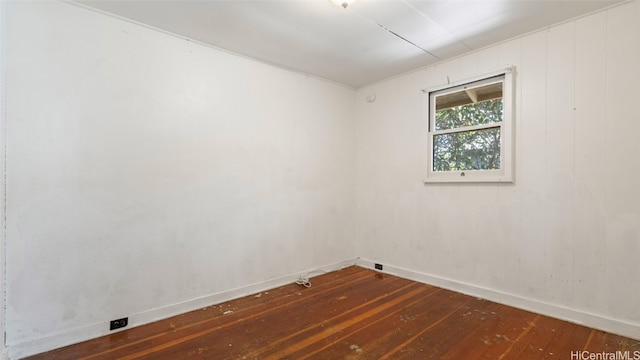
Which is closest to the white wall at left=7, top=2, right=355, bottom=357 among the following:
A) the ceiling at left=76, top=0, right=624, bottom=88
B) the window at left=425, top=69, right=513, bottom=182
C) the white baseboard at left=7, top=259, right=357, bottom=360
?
the white baseboard at left=7, top=259, right=357, bottom=360

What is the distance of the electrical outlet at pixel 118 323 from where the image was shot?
7.55 ft

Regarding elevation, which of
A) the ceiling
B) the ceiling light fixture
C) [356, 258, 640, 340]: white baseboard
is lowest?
[356, 258, 640, 340]: white baseboard

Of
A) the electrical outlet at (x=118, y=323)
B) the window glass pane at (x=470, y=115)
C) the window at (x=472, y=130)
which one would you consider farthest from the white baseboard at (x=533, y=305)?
the electrical outlet at (x=118, y=323)

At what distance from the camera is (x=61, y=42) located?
2145 mm

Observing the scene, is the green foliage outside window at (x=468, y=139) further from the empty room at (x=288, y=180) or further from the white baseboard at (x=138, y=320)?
the white baseboard at (x=138, y=320)

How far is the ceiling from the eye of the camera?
224cm

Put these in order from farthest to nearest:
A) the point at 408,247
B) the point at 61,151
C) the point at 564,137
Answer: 1. the point at 408,247
2. the point at 564,137
3. the point at 61,151

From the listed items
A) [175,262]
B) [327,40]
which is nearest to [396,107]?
[327,40]

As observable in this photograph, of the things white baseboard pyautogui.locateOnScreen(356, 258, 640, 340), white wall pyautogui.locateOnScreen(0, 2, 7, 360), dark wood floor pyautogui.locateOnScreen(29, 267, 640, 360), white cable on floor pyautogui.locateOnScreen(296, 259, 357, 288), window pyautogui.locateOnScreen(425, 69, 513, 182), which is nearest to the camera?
white wall pyautogui.locateOnScreen(0, 2, 7, 360)

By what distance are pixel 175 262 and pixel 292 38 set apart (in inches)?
91.6

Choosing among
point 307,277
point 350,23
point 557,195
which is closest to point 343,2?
point 350,23

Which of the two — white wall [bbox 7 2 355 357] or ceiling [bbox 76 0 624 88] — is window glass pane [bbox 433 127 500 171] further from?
white wall [bbox 7 2 355 357]

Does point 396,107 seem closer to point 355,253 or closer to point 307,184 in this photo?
point 307,184

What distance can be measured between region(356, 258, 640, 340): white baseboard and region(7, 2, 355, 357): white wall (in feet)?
4.73
